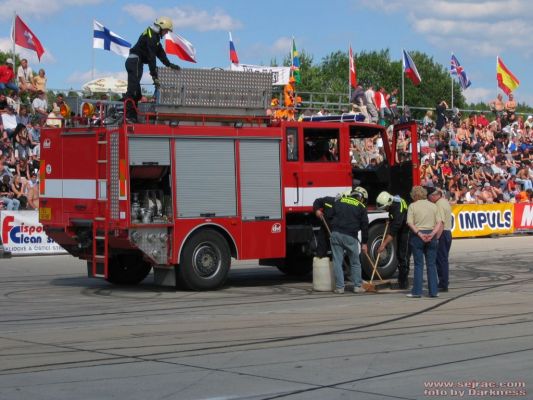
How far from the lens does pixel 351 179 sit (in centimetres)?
1752

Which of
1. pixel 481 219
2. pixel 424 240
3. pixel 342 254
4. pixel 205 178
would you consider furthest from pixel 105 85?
pixel 424 240

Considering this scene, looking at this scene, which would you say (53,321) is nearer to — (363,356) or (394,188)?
(363,356)

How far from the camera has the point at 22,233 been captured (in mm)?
23203

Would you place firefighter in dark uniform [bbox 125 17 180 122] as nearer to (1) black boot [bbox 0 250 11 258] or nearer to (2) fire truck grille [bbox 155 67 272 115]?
(2) fire truck grille [bbox 155 67 272 115]

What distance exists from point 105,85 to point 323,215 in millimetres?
16724

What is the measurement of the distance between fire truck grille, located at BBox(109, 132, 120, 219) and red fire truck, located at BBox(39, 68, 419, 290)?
2 cm

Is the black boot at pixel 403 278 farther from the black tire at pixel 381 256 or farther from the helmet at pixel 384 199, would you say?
the helmet at pixel 384 199

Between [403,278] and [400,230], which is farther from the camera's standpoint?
[400,230]

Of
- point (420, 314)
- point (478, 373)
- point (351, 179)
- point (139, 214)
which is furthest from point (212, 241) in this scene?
point (478, 373)

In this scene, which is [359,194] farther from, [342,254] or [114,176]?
[114,176]

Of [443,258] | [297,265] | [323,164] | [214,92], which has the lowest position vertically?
[297,265]

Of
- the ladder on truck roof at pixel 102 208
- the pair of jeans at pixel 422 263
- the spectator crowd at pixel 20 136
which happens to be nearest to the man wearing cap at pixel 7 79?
the spectator crowd at pixel 20 136

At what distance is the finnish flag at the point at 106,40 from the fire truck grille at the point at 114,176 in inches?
603

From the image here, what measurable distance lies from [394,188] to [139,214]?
533 cm
